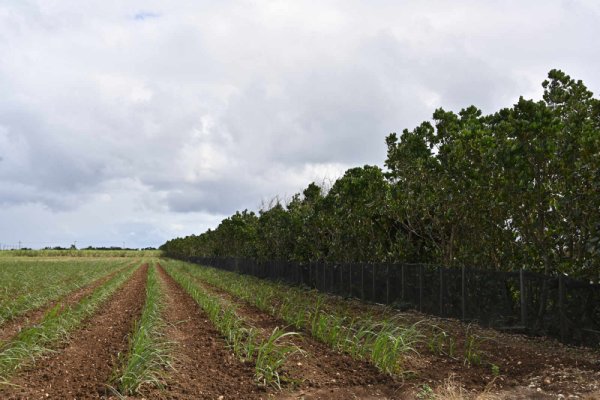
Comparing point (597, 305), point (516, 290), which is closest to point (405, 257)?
point (516, 290)

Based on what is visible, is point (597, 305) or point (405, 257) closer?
point (597, 305)

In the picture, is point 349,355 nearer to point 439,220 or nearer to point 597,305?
point 597,305

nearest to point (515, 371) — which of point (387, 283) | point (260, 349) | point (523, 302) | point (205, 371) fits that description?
point (260, 349)

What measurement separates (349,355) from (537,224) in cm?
633

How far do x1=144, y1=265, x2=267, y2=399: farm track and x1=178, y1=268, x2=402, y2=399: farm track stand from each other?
60cm

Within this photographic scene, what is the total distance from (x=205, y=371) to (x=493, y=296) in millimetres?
7859

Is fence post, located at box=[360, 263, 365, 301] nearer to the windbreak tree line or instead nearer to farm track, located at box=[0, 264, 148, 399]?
the windbreak tree line

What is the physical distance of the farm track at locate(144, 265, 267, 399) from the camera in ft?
20.9

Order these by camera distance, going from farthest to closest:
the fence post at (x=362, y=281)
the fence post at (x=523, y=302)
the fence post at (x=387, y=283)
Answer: the fence post at (x=362, y=281), the fence post at (x=387, y=283), the fence post at (x=523, y=302)

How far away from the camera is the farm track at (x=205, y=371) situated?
20.9ft

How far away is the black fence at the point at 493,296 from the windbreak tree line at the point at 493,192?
66cm

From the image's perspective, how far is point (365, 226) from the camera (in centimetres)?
2094

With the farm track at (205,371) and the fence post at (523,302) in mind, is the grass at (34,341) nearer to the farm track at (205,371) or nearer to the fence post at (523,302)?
the farm track at (205,371)

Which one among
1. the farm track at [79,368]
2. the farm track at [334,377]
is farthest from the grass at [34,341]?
the farm track at [334,377]
